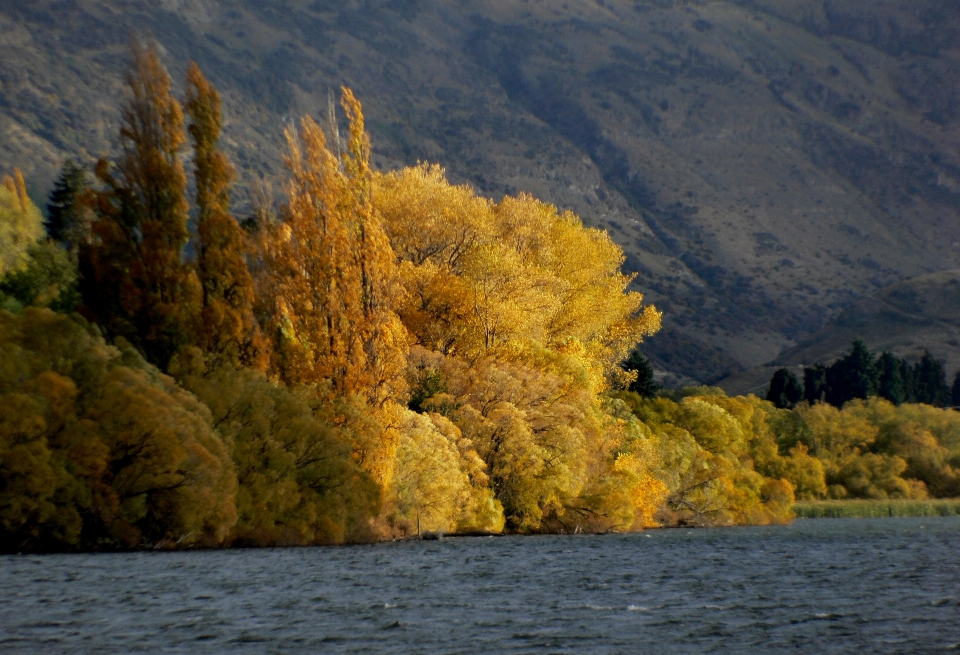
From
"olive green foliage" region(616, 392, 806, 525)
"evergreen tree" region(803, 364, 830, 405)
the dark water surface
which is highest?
"evergreen tree" region(803, 364, 830, 405)

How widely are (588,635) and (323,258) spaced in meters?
31.6

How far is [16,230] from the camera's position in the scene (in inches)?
2995

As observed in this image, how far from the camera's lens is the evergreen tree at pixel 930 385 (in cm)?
17850

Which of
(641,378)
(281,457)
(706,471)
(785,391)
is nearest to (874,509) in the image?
(641,378)

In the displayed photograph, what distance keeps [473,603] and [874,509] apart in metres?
85.6

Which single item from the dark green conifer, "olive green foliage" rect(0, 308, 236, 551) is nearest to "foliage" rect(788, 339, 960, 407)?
the dark green conifer

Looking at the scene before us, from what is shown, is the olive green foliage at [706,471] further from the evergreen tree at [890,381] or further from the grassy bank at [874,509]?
the evergreen tree at [890,381]

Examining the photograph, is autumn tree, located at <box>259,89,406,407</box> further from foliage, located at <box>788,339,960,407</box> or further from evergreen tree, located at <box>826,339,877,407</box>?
evergreen tree, located at <box>826,339,877,407</box>

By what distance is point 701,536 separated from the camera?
199 feet

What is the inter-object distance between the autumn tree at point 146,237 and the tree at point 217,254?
38.3 inches

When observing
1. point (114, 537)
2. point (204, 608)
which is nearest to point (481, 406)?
point (114, 537)

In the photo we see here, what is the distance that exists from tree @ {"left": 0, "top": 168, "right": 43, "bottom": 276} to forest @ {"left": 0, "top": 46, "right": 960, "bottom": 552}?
14.7 inches

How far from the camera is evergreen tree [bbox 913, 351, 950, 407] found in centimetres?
17850

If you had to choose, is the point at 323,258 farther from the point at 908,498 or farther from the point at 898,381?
the point at 898,381
